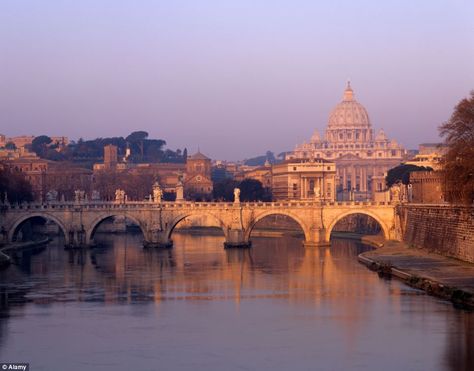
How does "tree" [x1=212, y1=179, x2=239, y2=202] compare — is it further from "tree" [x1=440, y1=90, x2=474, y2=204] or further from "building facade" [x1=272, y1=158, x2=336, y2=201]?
"tree" [x1=440, y1=90, x2=474, y2=204]

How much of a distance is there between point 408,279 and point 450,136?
9491 millimetres

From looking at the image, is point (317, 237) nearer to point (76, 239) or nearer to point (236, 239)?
point (236, 239)

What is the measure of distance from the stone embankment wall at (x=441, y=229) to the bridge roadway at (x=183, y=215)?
14.1 feet

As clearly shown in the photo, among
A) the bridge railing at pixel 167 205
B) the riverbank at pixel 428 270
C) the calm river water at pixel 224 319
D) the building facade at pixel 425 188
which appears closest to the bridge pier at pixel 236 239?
the bridge railing at pixel 167 205

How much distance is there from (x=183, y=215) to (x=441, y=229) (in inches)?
834

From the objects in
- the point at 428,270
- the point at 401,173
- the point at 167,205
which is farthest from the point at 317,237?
the point at 401,173

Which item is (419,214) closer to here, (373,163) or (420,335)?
(420,335)

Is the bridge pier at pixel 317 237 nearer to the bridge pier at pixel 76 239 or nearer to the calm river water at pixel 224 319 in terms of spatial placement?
the calm river water at pixel 224 319

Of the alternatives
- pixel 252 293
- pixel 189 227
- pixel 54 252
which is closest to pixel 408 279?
pixel 252 293

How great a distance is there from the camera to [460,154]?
54844mm

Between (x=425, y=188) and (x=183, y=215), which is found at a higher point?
(x=425, y=188)

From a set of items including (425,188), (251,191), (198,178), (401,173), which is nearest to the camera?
(425,188)

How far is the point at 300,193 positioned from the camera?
13825cm
